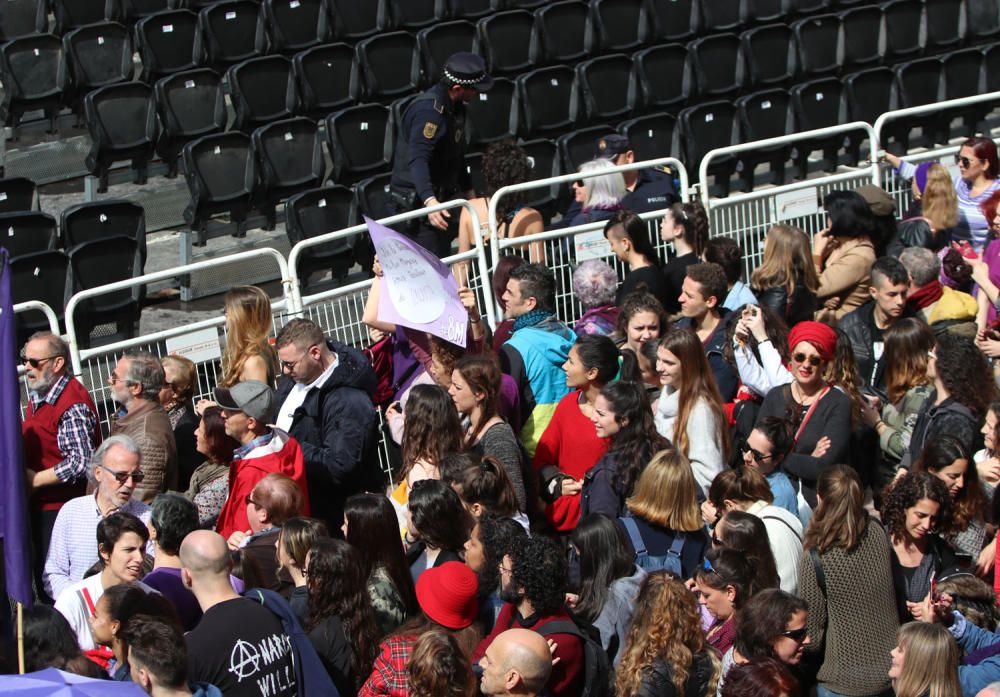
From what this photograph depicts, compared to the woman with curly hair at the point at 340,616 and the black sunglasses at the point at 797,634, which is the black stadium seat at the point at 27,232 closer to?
the woman with curly hair at the point at 340,616

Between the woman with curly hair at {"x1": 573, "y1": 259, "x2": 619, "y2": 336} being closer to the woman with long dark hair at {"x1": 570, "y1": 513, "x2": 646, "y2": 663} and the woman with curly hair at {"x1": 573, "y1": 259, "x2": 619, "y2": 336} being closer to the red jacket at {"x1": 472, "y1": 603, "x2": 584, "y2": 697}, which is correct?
the woman with long dark hair at {"x1": 570, "y1": 513, "x2": 646, "y2": 663}

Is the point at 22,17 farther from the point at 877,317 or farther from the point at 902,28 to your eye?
the point at 902,28

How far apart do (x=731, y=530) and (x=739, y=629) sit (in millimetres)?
484

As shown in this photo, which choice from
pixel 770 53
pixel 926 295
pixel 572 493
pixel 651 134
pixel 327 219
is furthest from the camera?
pixel 770 53

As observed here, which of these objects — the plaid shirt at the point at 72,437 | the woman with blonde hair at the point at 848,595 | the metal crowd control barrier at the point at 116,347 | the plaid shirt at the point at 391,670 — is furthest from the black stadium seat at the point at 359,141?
the plaid shirt at the point at 391,670

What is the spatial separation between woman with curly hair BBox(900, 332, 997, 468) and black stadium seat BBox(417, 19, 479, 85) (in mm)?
5496

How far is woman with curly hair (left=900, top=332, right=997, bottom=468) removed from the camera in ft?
20.6

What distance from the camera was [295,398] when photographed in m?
6.43

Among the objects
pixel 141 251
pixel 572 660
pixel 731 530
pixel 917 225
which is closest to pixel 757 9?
pixel 917 225

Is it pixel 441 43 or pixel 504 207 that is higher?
pixel 441 43

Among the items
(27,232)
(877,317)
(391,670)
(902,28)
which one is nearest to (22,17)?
(27,232)

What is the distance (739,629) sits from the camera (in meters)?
4.86

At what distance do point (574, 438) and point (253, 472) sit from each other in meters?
1.54

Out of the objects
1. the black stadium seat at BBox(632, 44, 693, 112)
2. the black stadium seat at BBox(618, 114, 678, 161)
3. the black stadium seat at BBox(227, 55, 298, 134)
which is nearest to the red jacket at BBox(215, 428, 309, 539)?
the black stadium seat at BBox(227, 55, 298, 134)
